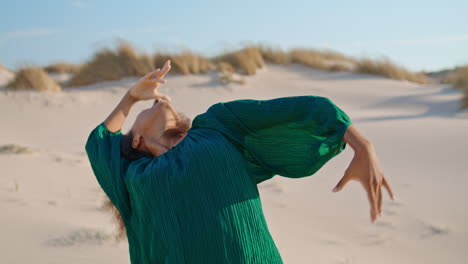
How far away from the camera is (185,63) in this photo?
39.3ft

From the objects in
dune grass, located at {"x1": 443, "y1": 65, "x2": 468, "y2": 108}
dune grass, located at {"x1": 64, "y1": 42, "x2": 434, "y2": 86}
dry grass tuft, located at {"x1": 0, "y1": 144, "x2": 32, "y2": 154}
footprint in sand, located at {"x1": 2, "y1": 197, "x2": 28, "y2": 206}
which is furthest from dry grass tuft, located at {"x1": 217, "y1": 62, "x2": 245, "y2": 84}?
footprint in sand, located at {"x1": 2, "y1": 197, "x2": 28, "y2": 206}

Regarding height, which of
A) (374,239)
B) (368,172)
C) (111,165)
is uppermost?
(368,172)

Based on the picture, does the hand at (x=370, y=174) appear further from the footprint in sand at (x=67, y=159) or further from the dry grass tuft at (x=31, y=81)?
the dry grass tuft at (x=31, y=81)

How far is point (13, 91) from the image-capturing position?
1003 cm

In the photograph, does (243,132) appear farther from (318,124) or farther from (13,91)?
(13,91)

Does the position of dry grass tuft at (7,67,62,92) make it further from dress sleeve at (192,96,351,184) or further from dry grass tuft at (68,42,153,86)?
dress sleeve at (192,96,351,184)

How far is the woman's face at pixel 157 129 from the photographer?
6.56 feet

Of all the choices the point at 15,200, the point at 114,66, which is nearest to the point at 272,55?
the point at 114,66

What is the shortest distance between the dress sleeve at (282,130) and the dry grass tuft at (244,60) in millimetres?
10720

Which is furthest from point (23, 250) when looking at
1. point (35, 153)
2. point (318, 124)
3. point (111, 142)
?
point (35, 153)

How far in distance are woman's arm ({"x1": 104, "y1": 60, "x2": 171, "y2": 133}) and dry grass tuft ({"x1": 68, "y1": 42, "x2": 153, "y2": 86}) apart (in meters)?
9.39

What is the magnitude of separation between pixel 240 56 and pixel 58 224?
30.2 ft

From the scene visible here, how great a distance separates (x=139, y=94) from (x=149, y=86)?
7 centimetres

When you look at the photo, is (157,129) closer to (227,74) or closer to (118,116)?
(118,116)
